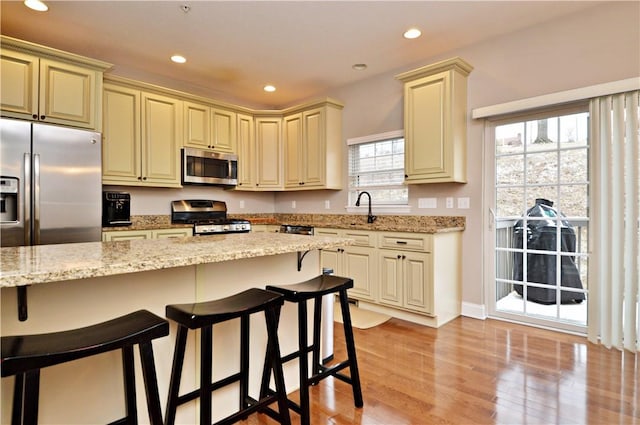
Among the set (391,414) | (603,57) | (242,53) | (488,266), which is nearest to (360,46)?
(242,53)

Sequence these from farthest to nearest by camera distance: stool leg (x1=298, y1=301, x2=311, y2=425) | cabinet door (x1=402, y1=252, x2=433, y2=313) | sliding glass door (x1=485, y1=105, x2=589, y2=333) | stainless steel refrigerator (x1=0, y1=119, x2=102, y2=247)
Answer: cabinet door (x1=402, y1=252, x2=433, y2=313), sliding glass door (x1=485, y1=105, x2=589, y2=333), stainless steel refrigerator (x1=0, y1=119, x2=102, y2=247), stool leg (x1=298, y1=301, x2=311, y2=425)

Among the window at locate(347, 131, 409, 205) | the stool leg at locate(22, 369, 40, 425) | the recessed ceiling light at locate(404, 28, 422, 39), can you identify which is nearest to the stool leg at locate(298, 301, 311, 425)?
the stool leg at locate(22, 369, 40, 425)

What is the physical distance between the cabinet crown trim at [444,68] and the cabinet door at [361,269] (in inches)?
71.3

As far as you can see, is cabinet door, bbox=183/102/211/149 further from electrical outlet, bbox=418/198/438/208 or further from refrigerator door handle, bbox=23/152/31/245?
electrical outlet, bbox=418/198/438/208

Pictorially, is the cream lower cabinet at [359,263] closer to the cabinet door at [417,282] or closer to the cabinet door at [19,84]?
the cabinet door at [417,282]

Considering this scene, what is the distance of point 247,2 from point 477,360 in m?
3.18

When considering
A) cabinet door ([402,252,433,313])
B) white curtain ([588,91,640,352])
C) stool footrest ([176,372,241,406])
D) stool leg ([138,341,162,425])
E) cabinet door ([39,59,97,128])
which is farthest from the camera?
cabinet door ([402,252,433,313])

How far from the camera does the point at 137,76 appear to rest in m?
4.11

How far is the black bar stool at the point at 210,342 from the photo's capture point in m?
1.29

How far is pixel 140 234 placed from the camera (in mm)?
3494

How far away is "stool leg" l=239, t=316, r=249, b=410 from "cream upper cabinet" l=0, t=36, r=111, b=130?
9.04 feet

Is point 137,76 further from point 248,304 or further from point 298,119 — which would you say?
point 248,304

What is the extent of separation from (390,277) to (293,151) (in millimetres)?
2293

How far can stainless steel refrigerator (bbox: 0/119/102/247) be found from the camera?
2699mm
